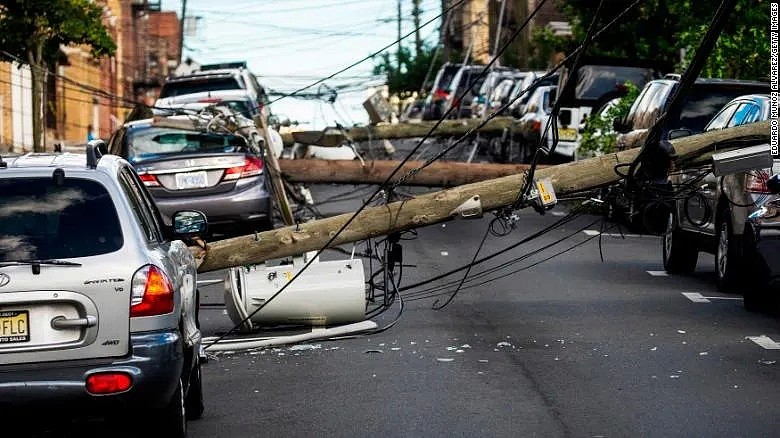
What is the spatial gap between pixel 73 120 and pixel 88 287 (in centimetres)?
5214

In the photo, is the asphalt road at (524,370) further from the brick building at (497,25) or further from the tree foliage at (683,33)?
the brick building at (497,25)

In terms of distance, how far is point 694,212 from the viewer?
17.1 metres

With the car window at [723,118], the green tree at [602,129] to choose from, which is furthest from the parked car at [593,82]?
the car window at [723,118]

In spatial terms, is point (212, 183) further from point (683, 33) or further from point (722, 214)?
point (683, 33)

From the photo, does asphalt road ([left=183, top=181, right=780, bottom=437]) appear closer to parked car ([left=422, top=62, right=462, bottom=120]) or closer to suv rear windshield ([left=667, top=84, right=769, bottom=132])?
suv rear windshield ([left=667, top=84, right=769, bottom=132])

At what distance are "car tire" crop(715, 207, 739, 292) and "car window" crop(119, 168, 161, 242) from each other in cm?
729

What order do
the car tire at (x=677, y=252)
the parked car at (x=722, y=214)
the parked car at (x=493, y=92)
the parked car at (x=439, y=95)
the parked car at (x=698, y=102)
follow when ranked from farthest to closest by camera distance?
the parked car at (x=439, y=95) → the parked car at (x=493, y=92) → the parked car at (x=698, y=102) → the car tire at (x=677, y=252) → the parked car at (x=722, y=214)

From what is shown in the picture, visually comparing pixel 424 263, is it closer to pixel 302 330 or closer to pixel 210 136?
pixel 210 136

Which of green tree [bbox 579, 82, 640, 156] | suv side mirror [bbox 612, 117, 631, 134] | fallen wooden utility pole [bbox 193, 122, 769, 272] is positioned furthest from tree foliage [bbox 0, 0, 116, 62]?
fallen wooden utility pole [bbox 193, 122, 769, 272]

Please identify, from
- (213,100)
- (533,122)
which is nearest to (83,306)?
(213,100)

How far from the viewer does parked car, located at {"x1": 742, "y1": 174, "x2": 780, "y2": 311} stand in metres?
13.0

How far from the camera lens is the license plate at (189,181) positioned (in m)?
20.3

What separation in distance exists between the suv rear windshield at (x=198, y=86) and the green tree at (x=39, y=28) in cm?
157

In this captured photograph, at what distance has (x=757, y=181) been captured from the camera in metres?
14.6
